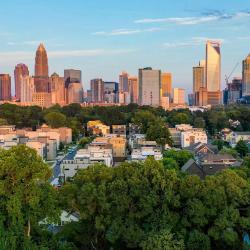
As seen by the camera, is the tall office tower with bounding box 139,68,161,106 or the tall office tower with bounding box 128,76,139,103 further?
the tall office tower with bounding box 128,76,139,103

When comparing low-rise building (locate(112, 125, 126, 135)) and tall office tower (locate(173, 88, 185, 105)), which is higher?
tall office tower (locate(173, 88, 185, 105))

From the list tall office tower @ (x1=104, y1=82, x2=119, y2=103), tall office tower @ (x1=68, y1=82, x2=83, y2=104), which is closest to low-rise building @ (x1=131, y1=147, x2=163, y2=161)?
tall office tower @ (x1=68, y1=82, x2=83, y2=104)

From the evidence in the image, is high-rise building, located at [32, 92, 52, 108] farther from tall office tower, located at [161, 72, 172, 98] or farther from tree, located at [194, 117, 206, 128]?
tree, located at [194, 117, 206, 128]

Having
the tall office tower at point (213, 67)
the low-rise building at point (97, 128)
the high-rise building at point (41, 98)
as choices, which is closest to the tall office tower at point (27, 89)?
the high-rise building at point (41, 98)

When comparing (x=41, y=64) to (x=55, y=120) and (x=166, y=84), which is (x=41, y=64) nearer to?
(x=166, y=84)

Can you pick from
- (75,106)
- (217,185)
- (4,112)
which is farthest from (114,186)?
(75,106)
